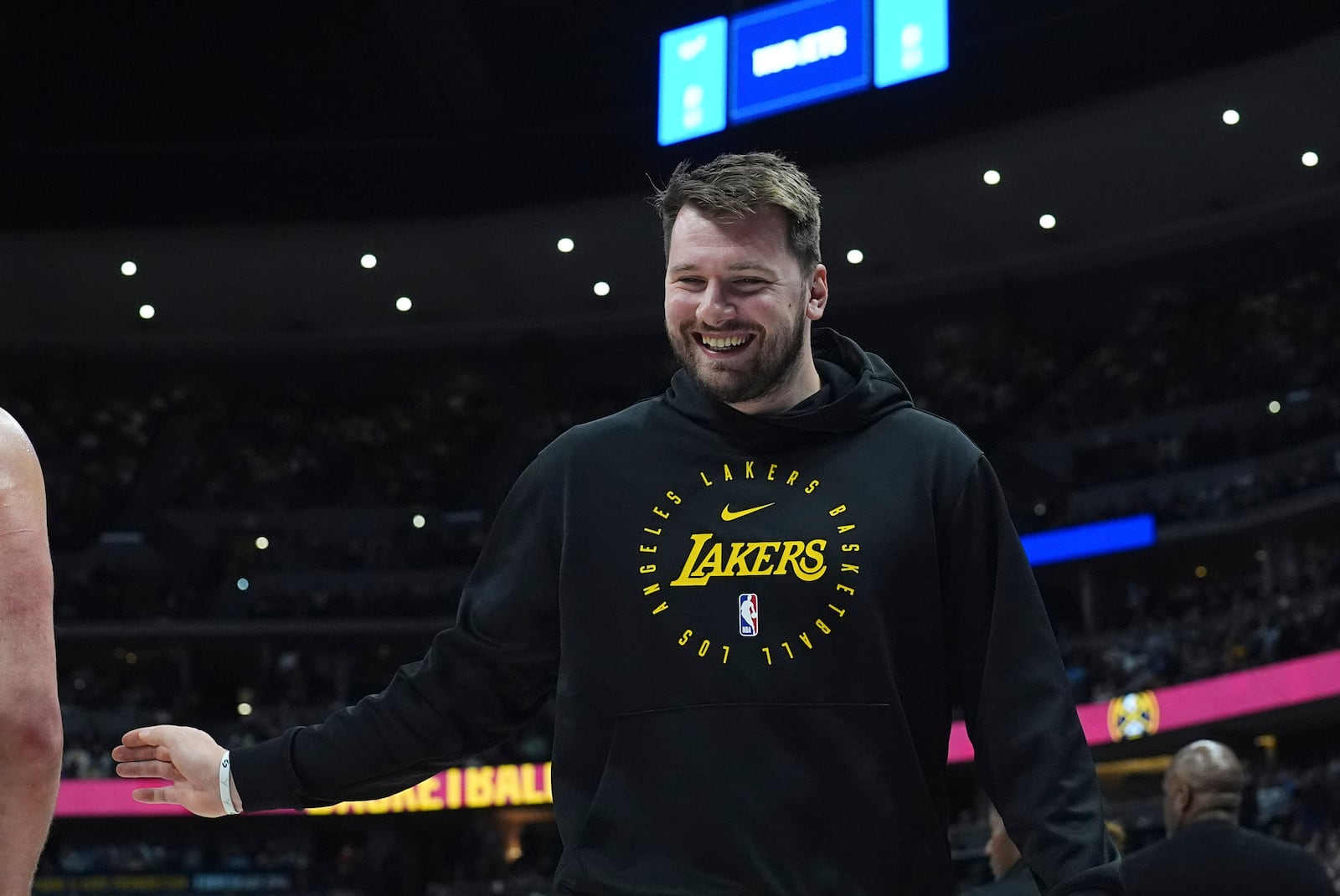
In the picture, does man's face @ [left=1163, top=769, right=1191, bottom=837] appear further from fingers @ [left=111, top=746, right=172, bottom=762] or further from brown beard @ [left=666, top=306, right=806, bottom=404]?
fingers @ [left=111, top=746, right=172, bottom=762]

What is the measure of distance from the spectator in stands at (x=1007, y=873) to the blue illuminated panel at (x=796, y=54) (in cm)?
1398

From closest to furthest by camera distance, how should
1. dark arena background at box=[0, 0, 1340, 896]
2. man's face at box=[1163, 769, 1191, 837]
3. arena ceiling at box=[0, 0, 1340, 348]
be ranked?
1. man's face at box=[1163, 769, 1191, 837]
2. dark arena background at box=[0, 0, 1340, 896]
3. arena ceiling at box=[0, 0, 1340, 348]

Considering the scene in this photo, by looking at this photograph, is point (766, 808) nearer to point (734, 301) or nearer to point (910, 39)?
point (734, 301)

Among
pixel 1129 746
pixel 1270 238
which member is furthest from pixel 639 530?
pixel 1270 238

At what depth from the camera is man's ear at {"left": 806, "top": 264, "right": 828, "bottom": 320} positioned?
2719 millimetres

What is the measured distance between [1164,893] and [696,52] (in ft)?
54.9

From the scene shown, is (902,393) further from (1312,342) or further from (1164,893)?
(1312,342)

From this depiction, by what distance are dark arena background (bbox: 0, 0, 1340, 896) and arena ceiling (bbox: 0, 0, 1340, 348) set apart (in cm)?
7

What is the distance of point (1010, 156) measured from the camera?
24.0 metres

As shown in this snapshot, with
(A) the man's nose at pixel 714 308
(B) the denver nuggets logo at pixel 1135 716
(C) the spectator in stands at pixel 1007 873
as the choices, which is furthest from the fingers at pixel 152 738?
(B) the denver nuggets logo at pixel 1135 716

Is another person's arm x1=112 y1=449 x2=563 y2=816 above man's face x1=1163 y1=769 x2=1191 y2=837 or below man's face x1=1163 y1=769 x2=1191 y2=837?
above

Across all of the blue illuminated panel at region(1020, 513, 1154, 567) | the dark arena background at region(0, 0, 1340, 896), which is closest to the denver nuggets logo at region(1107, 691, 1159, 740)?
the dark arena background at region(0, 0, 1340, 896)

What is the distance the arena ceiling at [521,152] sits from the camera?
22875 millimetres

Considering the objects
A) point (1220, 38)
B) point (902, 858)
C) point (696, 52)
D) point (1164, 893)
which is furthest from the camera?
point (1220, 38)
